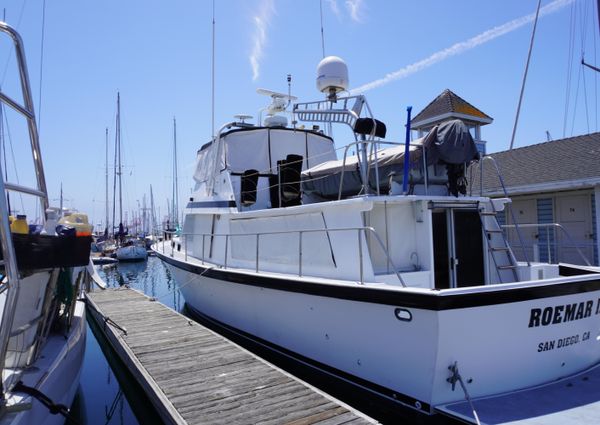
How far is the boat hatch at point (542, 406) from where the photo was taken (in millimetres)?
3908

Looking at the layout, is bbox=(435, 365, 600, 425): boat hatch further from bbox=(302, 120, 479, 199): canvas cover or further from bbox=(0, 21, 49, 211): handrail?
bbox=(0, 21, 49, 211): handrail

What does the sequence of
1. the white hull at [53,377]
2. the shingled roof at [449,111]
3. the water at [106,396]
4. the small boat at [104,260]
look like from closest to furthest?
the white hull at [53,377], the water at [106,396], the shingled roof at [449,111], the small boat at [104,260]

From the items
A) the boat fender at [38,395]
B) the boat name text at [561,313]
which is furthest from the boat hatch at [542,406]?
the boat fender at [38,395]

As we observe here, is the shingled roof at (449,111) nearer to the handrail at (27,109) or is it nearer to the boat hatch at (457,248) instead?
the boat hatch at (457,248)

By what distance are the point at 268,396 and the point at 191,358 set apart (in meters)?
1.79

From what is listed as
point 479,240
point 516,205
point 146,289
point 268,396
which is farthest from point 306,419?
point 146,289

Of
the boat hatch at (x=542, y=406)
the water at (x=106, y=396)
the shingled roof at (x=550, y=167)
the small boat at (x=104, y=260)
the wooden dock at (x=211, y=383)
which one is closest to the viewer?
the boat hatch at (x=542, y=406)

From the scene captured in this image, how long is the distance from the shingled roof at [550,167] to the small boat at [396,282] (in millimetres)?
6033

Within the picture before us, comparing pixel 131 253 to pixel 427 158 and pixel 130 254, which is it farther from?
pixel 427 158

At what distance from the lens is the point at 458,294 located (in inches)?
164

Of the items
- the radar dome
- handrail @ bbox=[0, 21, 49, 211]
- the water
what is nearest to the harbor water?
the water

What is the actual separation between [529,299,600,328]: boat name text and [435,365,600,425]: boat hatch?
72 centimetres

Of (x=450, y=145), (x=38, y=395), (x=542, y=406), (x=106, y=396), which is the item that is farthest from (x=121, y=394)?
(x=450, y=145)

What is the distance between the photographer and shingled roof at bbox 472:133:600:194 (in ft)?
36.5
